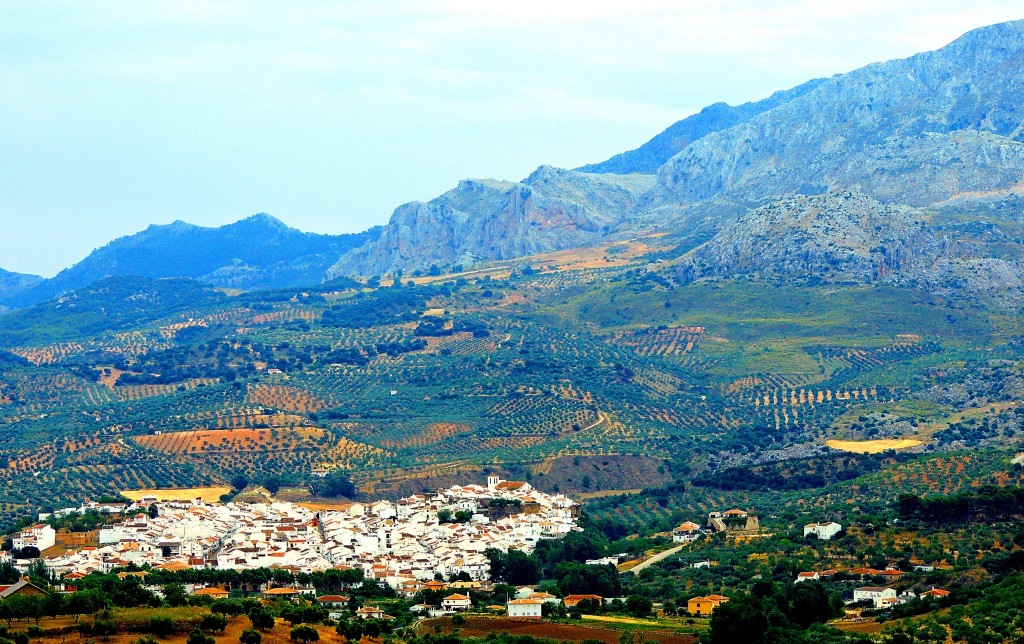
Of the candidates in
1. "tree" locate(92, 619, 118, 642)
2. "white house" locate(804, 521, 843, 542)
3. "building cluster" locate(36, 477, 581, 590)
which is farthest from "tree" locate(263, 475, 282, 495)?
"tree" locate(92, 619, 118, 642)

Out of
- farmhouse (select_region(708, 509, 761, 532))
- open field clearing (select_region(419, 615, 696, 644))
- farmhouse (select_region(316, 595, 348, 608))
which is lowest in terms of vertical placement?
farmhouse (select_region(708, 509, 761, 532))

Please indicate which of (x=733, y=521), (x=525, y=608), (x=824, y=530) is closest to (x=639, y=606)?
(x=525, y=608)

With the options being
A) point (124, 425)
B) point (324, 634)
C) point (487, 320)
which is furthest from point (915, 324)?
point (324, 634)

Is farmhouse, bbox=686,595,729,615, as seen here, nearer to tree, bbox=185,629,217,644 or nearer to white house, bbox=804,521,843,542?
white house, bbox=804,521,843,542

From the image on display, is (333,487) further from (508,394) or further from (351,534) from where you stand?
(508,394)

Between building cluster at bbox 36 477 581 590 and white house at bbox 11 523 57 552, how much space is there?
0.50 ft

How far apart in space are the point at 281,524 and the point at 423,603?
96.4 ft

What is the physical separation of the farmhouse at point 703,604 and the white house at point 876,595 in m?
6.05

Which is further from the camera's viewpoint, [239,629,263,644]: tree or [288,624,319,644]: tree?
[288,624,319,644]: tree

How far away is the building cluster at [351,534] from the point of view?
91.2 metres

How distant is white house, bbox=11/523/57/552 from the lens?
94.5 meters

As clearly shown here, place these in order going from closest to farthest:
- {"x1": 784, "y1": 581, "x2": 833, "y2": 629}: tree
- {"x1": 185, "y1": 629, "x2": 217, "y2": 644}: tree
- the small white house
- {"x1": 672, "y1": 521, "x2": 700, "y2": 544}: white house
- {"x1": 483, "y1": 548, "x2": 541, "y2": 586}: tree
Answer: {"x1": 185, "y1": 629, "x2": 217, "y2": 644}: tree < {"x1": 784, "y1": 581, "x2": 833, "y2": 629}: tree < the small white house < {"x1": 483, "y1": 548, "x2": 541, "y2": 586}: tree < {"x1": 672, "y1": 521, "x2": 700, "y2": 544}: white house

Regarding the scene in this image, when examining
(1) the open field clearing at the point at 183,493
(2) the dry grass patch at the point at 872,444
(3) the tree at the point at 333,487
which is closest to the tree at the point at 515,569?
(1) the open field clearing at the point at 183,493

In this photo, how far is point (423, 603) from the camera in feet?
261
